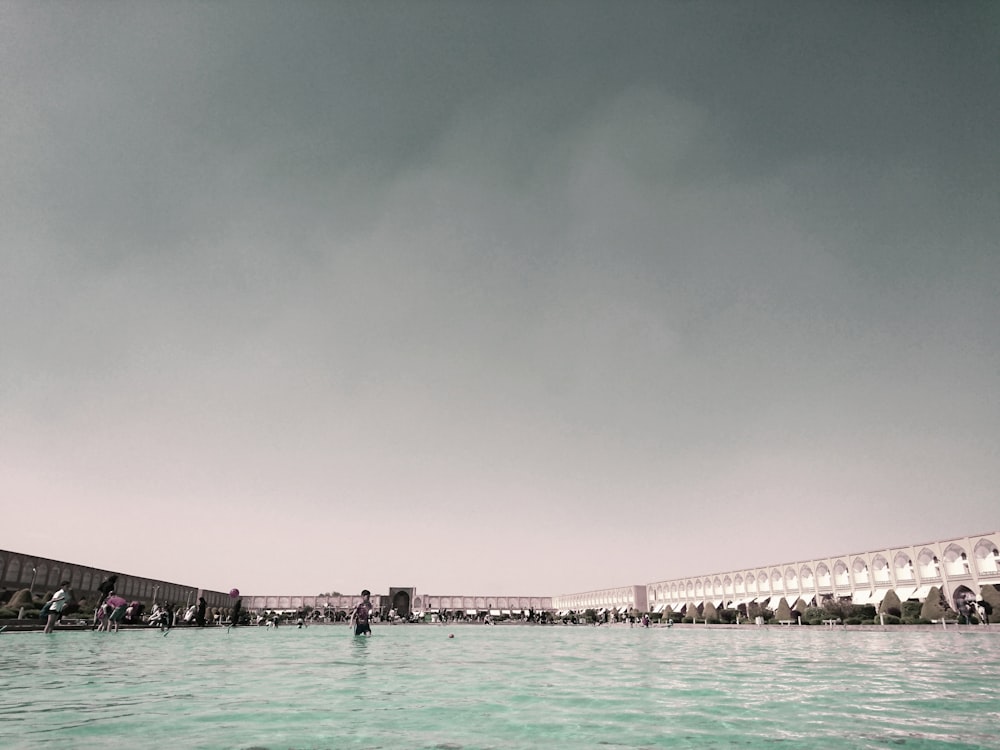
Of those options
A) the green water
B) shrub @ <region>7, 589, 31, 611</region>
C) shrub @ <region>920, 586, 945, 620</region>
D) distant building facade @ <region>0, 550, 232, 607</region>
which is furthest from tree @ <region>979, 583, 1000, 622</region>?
distant building facade @ <region>0, 550, 232, 607</region>

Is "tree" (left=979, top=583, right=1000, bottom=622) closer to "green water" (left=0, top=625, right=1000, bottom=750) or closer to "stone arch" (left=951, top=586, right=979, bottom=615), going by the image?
"stone arch" (left=951, top=586, right=979, bottom=615)

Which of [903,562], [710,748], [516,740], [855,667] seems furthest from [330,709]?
[903,562]

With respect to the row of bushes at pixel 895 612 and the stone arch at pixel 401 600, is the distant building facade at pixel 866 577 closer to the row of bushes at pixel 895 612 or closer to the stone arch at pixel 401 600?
the row of bushes at pixel 895 612

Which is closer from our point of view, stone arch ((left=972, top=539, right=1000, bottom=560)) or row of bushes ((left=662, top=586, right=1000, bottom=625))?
row of bushes ((left=662, top=586, right=1000, bottom=625))

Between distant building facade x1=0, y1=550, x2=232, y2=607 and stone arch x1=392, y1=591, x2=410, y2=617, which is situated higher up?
distant building facade x1=0, y1=550, x2=232, y2=607

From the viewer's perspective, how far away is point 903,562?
55.9 metres

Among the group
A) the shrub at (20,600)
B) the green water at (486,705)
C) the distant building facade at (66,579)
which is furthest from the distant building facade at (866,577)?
the distant building facade at (66,579)

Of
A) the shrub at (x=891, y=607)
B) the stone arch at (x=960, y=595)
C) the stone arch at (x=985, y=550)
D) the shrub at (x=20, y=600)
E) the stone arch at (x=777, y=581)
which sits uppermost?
the stone arch at (x=985, y=550)

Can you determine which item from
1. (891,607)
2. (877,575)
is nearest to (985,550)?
(891,607)

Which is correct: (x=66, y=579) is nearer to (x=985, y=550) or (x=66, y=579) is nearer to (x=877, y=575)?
(x=877, y=575)

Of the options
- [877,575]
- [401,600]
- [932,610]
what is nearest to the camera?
[932,610]

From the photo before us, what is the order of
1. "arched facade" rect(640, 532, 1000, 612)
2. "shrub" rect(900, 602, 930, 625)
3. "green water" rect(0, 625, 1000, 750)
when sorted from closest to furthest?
"green water" rect(0, 625, 1000, 750), "shrub" rect(900, 602, 930, 625), "arched facade" rect(640, 532, 1000, 612)

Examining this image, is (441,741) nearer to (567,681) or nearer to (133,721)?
(133,721)

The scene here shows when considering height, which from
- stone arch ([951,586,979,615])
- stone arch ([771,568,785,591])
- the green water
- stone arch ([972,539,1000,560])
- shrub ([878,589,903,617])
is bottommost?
the green water
